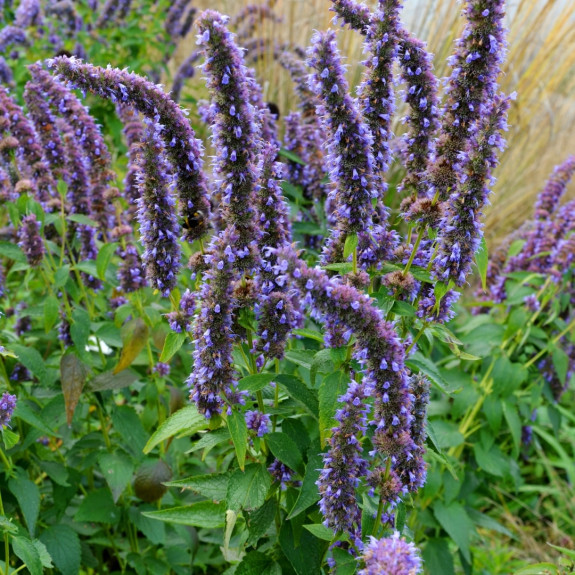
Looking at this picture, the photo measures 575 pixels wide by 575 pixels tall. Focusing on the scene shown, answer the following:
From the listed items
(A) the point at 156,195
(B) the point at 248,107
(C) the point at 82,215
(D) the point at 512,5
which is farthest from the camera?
(D) the point at 512,5

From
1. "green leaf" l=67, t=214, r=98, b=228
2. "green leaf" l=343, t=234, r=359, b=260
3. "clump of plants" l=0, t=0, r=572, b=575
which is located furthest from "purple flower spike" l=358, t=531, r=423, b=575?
"green leaf" l=67, t=214, r=98, b=228

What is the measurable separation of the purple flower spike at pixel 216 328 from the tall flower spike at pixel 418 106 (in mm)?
928

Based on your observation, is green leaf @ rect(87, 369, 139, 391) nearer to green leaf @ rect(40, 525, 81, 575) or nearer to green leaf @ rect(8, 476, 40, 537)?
green leaf @ rect(8, 476, 40, 537)

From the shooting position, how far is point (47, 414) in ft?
11.4

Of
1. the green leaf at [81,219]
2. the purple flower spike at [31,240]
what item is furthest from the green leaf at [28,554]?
the green leaf at [81,219]

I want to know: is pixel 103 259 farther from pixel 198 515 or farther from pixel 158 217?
pixel 198 515

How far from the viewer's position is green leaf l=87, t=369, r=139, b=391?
11.0 ft

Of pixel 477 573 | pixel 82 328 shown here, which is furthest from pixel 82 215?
pixel 477 573

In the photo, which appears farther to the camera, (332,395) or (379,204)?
(379,204)

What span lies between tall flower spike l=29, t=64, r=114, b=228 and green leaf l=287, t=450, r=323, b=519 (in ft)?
6.43

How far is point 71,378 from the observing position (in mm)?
3305

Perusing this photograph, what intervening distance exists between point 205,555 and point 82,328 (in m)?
1.57

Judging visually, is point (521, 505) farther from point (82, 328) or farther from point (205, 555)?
point (82, 328)

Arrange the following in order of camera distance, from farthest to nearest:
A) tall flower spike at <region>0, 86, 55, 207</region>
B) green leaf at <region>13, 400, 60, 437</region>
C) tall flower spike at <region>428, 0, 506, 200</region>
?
tall flower spike at <region>0, 86, 55, 207</region> → green leaf at <region>13, 400, 60, 437</region> → tall flower spike at <region>428, 0, 506, 200</region>
